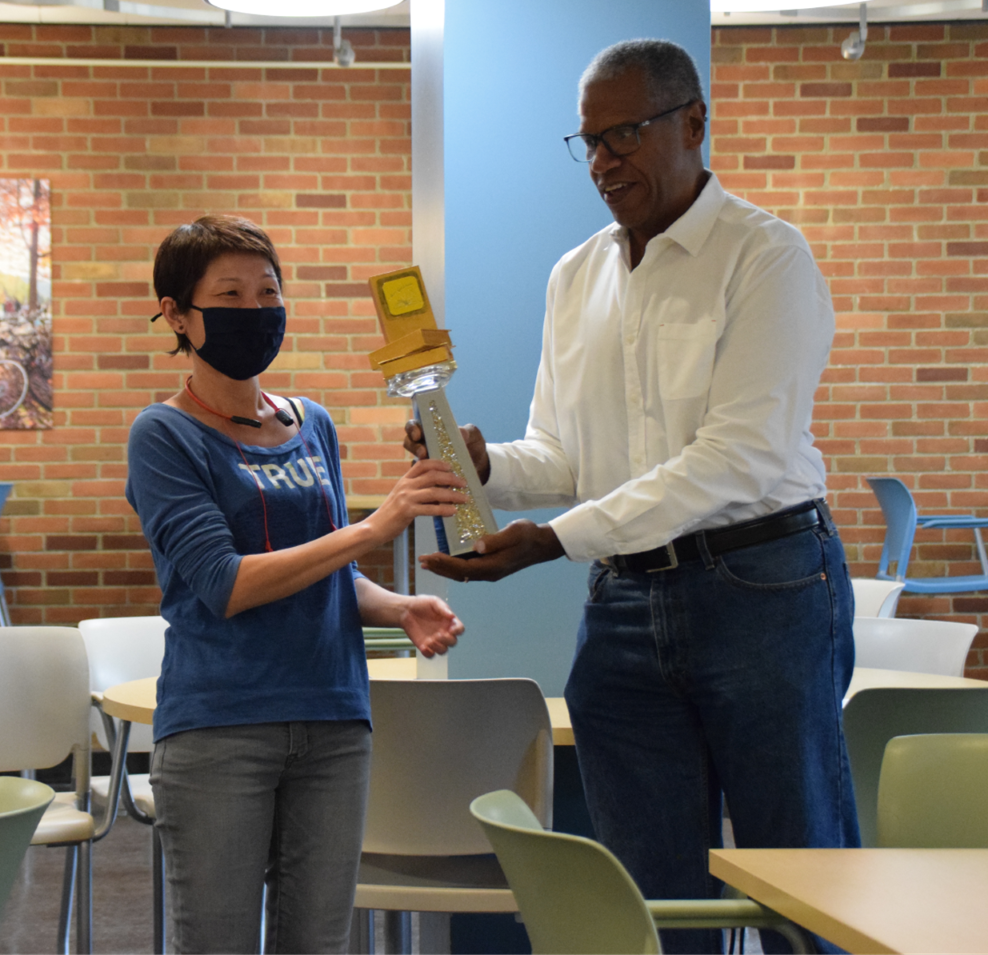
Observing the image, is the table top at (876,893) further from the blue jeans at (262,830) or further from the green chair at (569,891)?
the blue jeans at (262,830)

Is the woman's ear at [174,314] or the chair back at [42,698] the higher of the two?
the woman's ear at [174,314]

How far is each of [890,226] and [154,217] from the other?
349 cm

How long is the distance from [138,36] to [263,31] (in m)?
0.57

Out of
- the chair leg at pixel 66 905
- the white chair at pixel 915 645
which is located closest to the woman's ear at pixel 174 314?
the chair leg at pixel 66 905

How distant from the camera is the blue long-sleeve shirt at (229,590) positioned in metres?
1.49

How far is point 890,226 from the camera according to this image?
5750 millimetres

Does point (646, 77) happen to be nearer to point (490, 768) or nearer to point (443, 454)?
point (443, 454)

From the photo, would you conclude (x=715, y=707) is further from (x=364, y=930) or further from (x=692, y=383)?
(x=364, y=930)

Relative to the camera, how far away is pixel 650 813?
1684mm

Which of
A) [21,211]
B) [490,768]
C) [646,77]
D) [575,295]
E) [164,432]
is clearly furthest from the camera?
[21,211]

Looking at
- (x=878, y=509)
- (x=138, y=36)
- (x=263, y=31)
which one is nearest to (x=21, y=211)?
(x=138, y=36)

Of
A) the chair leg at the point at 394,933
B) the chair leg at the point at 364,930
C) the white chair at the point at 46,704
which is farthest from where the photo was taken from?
the white chair at the point at 46,704

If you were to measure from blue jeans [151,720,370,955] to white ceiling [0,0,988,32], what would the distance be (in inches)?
166

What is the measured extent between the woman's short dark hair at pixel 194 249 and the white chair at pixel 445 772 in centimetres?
75
